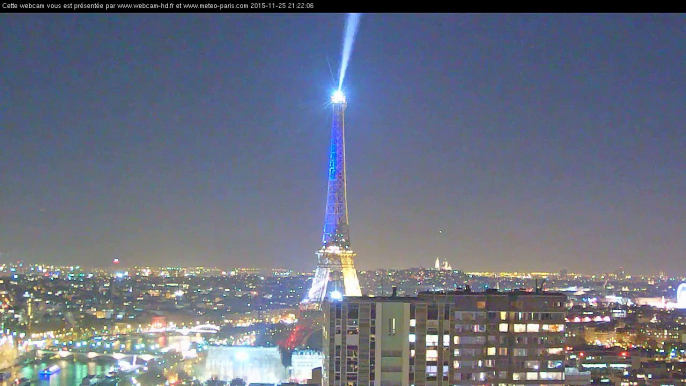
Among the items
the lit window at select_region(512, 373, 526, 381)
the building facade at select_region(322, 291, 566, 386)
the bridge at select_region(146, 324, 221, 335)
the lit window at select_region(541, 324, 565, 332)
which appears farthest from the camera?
the bridge at select_region(146, 324, 221, 335)

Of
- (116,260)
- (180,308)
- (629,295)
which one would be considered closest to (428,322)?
(116,260)

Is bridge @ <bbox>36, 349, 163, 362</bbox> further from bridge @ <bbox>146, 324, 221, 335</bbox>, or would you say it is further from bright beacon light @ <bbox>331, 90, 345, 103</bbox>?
bright beacon light @ <bbox>331, 90, 345, 103</bbox>

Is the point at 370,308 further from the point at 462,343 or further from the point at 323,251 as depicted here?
the point at 323,251

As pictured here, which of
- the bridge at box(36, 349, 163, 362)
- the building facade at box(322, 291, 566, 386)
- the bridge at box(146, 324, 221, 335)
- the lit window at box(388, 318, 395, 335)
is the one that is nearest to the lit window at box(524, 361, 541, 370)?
the building facade at box(322, 291, 566, 386)

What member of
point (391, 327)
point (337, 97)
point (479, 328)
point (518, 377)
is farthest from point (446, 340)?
point (337, 97)
